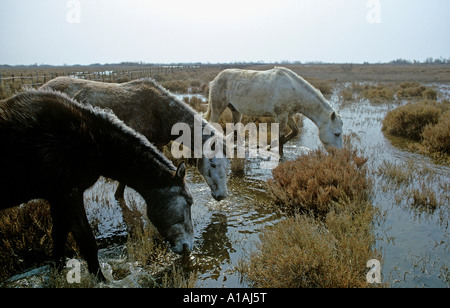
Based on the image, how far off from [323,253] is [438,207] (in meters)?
3.11

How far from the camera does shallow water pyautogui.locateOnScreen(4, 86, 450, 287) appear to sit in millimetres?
3564

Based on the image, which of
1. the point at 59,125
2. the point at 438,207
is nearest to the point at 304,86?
the point at 438,207

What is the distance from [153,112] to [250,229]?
7.88ft

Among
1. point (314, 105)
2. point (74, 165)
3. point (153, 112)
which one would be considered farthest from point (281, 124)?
point (74, 165)

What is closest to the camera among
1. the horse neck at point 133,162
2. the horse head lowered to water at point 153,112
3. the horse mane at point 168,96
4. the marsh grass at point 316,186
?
the horse neck at point 133,162

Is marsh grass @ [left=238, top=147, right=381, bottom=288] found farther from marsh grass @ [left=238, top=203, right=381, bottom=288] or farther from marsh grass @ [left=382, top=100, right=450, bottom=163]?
marsh grass @ [left=382, top=100, right=450, bottom=163]

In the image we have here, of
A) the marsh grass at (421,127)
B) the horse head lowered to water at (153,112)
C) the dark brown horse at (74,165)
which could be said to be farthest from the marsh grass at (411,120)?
the dark brown horse at (74,165)

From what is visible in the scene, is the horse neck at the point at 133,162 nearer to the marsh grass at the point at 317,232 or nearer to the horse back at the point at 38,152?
the horse back at the point at 38,152

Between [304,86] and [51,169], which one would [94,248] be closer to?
[51,169]

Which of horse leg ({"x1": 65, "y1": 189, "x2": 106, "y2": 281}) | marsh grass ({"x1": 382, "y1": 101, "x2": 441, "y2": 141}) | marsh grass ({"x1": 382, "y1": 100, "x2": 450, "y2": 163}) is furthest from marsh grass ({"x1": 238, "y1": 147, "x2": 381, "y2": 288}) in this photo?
marsh grass ({"x1": 382, "y1": 101, "x2": 441, "y2": 141})

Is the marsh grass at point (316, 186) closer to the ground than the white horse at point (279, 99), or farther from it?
closer to the ground

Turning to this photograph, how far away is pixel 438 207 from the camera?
5141 millimetres

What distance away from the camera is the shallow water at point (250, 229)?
3.56m

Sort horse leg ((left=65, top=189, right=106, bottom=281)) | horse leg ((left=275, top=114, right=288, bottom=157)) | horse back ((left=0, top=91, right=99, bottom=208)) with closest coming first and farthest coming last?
horse back ((left=0, top=91, right=99, bottom=208)), horse leg ((left=65, top=189, right=106, bottom=281)), horse leg ((left=275, top=114, right=288, bottom=157))
